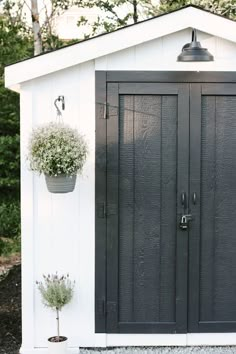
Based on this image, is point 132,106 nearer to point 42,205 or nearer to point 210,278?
point 42,205

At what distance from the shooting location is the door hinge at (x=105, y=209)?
5039 mm

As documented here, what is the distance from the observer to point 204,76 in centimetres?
497

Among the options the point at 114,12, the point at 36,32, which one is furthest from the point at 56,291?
the point at 114,12

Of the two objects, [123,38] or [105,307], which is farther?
[105,307]

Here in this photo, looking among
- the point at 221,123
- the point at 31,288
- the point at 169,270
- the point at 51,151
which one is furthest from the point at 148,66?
the point at 31,288

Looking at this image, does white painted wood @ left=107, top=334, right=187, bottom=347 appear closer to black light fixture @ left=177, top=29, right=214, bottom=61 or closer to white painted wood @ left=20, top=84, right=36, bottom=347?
white painted wood @ left=20, top=84, right=36, bottom=347

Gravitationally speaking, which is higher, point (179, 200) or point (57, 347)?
point (179, 200)

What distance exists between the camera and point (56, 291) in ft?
15.9

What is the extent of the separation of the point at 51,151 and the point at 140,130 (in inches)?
31.5

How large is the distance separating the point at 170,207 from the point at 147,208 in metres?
0.18

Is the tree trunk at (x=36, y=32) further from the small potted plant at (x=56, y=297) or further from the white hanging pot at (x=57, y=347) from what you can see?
the white hanging pot at (x=57, y=347)

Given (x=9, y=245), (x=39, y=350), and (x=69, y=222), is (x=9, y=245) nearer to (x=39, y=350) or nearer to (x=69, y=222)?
(x=39, y=350)

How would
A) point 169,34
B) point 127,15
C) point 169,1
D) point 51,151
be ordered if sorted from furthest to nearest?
point 127,15 → point 169,1 → point 169,34 → point 51,151

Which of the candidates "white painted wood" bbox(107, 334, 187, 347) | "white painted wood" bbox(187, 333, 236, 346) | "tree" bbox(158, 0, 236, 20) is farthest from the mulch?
"tree" bbox(158, 0, 236, 20)
